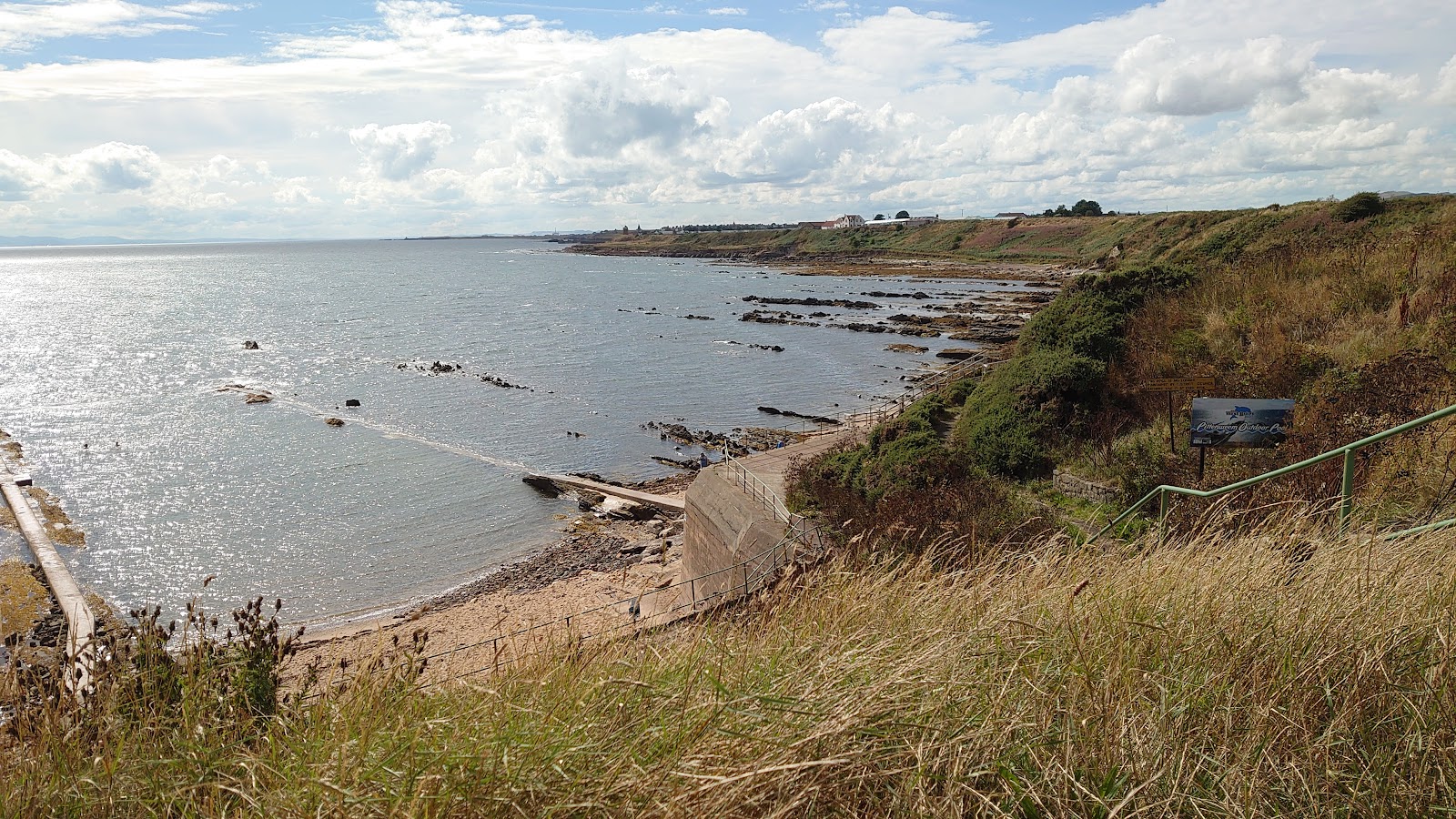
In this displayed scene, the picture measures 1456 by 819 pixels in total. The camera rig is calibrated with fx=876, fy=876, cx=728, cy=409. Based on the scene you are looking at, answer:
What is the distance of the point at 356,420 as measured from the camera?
39531mm

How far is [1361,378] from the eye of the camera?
12.0 metres

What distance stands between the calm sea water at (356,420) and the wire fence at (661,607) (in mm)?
9002

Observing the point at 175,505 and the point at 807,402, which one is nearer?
the point at 175,505

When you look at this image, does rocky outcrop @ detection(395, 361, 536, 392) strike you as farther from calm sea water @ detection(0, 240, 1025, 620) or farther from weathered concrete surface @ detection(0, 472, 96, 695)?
weathered concrete surface @ detection(0, 472, 96, 695)

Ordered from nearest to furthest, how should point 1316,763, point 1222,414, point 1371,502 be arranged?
point 1316,763, point 1371,502, point 1222,414

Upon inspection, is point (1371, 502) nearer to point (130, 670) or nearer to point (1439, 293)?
point (130, 670)

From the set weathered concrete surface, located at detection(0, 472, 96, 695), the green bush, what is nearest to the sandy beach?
weathered concrete surface, located at detection(0, 472, 96, 695)

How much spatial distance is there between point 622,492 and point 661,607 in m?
11.1

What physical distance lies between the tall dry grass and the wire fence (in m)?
0.36

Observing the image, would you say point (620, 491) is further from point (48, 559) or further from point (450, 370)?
point (450, 370)

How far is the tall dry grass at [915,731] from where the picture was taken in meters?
2.66

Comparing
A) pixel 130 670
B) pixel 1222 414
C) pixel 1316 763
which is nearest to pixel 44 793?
pixel 130 670

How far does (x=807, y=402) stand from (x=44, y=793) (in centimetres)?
3899

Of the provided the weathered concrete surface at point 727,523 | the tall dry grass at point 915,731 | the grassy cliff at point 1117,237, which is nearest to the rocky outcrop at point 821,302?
the grassy cliff at point 1117,237
